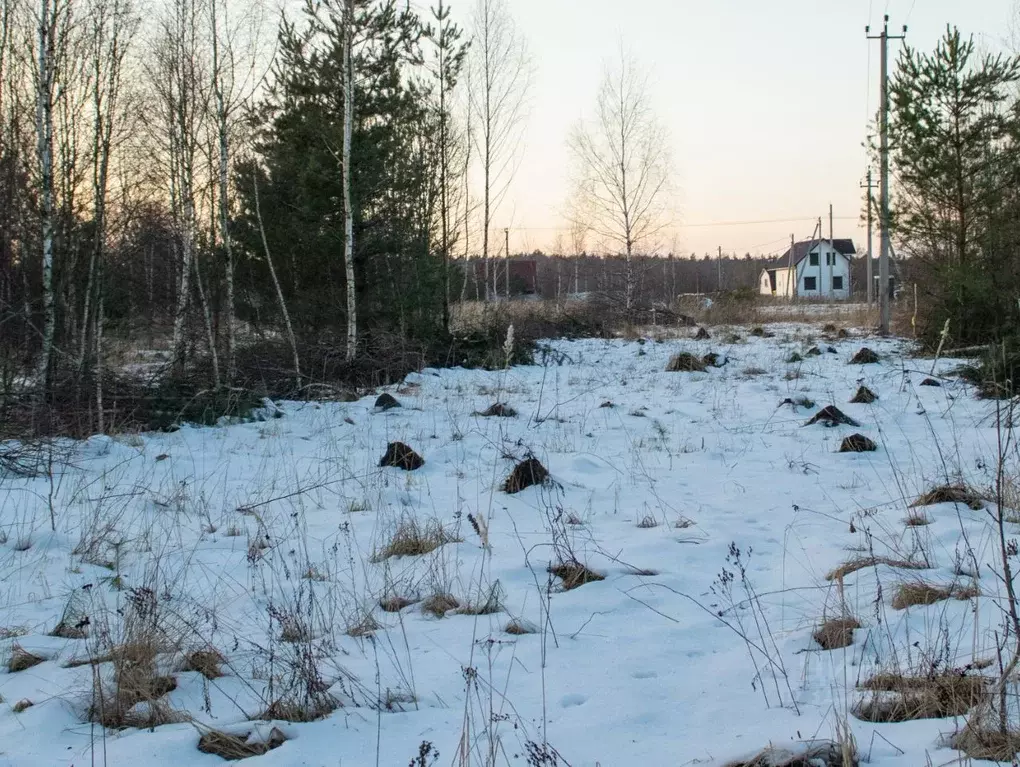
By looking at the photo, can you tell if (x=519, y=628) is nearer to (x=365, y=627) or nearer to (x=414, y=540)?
(x=365, y=627)

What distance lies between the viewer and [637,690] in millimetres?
2455

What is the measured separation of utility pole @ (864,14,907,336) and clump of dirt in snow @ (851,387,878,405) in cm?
901

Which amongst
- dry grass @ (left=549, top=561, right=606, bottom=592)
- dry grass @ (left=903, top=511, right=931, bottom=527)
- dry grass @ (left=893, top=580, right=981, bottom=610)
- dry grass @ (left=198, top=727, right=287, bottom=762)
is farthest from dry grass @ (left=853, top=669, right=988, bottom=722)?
dry grass @ (left=903, top=511, right=931, bottom=527)

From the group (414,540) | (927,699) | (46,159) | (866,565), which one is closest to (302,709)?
(414,540)

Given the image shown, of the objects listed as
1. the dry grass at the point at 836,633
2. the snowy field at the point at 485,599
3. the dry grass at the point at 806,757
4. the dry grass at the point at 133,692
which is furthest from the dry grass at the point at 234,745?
the dry grass at the point at 836,633

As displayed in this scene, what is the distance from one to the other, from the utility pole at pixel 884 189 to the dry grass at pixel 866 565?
14.3m

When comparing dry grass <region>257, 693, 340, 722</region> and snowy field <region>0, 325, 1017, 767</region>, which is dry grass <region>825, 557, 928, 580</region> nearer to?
snowy field <region>0, 325, 1017, 767</region>

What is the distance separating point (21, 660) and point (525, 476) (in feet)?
10.2

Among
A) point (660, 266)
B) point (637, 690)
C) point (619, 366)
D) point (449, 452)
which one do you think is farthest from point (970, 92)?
point (660, 266)

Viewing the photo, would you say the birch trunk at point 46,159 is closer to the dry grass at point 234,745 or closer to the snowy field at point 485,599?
the snowy field at point 485,599

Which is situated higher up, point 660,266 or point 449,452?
point 660,266

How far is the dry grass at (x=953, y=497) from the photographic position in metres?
4.17

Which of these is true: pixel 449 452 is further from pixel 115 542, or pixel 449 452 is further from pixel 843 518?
pixel 843 518

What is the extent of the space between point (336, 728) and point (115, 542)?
2457mm
